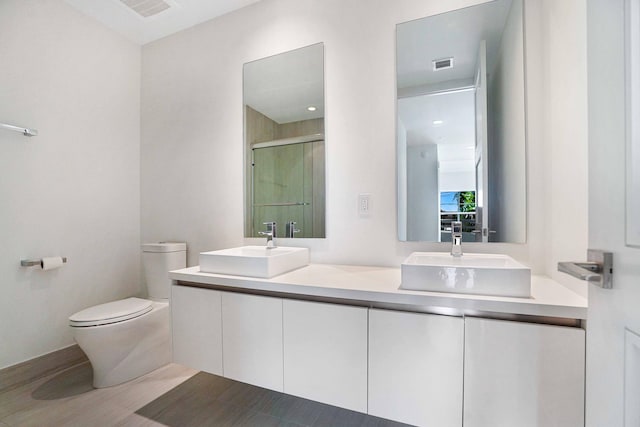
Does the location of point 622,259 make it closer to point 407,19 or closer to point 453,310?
point 453,310

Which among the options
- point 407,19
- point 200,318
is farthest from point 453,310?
point 407,19

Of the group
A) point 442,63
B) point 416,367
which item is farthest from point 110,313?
point 442,63

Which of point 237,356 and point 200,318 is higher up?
point 200,318

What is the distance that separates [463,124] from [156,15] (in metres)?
2.31

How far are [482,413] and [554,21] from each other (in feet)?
5.20

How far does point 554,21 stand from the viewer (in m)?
1.25

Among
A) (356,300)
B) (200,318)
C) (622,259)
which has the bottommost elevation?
(200,318)

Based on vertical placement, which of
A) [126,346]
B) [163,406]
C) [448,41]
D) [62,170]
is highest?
[448,41]

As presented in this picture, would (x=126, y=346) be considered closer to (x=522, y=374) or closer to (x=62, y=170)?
(x=62, y=170)

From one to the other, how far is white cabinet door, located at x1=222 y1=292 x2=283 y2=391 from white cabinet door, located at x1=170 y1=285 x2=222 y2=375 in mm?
52

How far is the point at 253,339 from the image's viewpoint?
1357 mm

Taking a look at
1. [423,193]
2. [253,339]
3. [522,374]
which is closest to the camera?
[522,374]

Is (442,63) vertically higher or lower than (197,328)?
higher

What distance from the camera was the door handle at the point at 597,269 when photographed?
59 cm
